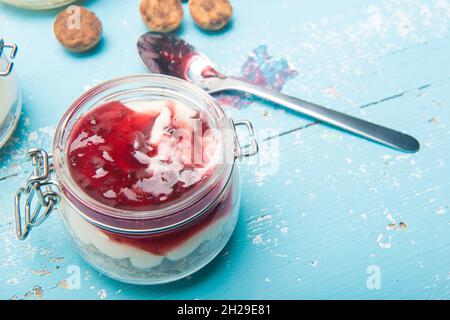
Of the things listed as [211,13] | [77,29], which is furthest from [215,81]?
[77,29]

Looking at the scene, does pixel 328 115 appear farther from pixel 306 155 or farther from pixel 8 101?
pixel 8 101

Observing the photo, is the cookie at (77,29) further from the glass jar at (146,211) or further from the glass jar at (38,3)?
the glass jar at (146,211)

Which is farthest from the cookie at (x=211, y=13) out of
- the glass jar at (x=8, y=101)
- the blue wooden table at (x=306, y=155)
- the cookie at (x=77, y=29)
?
the glass jar at (x=8, y=101)

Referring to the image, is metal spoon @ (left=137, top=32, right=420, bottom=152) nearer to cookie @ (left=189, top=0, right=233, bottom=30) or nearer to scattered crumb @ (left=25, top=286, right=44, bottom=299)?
cookie @ (left=189, top=0, right=233, bottom=30)

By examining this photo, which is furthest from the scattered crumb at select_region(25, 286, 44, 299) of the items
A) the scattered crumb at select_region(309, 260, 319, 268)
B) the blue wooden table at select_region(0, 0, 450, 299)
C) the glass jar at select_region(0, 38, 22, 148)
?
the scattered crumb at select_region(309, 260, 319, 268)
